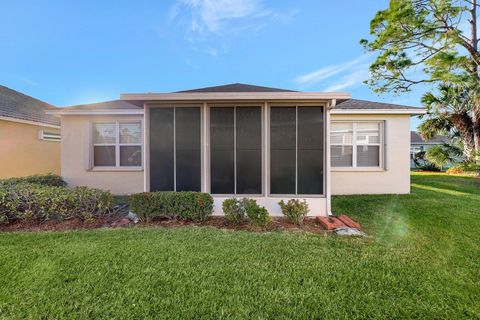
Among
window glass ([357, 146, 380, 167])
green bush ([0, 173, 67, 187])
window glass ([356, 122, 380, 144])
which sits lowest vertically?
green bush ([0, 173, 67, 187])

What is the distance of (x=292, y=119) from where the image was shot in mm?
5742

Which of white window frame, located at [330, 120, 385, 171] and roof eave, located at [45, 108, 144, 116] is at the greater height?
roof eave, located at [45, 108, 144, 116]

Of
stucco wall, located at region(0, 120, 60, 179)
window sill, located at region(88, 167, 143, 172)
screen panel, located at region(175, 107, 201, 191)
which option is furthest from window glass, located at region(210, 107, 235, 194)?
stucco wall, located at region(0, 120, 60, 179)

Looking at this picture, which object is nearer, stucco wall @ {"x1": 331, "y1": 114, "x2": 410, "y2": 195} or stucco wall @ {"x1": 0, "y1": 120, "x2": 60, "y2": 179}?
stucco wall @ {"x1": 331, "y1": 114, "x2": 410, "y2": 195}

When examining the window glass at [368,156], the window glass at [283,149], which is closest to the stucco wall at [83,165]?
the window glass at [283,149]

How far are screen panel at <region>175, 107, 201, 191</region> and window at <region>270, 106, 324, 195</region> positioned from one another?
1.99 m

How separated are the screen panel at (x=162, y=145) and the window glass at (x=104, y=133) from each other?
4.13 meters

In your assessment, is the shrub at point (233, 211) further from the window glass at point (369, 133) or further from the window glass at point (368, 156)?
the window glass at point (369, 133)

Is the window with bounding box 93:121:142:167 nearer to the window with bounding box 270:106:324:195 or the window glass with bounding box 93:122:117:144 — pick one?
the window glass with bounding box 93:122:117:144

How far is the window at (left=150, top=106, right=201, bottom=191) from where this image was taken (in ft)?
19.3

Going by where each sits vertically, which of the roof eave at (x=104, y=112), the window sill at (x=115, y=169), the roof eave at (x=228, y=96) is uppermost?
the roof eave at (x=104, y=112)

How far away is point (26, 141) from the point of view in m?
10.1

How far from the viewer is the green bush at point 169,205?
17.1 ft

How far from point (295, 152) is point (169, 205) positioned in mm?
3460
